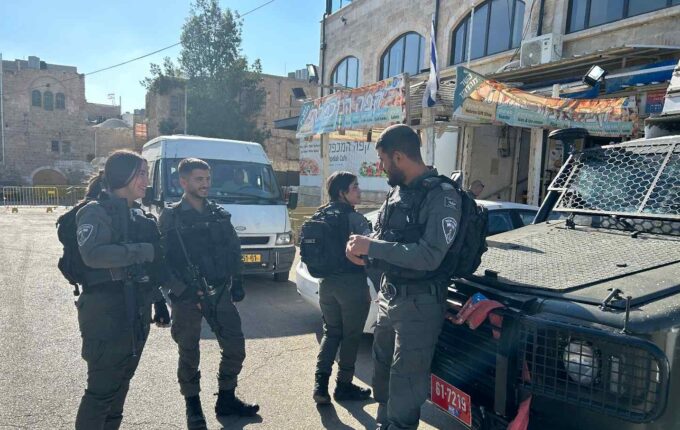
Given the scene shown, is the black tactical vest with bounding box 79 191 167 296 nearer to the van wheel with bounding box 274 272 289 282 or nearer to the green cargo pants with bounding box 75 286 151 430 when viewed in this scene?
the green cargo pants with bounding box 75 286 151 430

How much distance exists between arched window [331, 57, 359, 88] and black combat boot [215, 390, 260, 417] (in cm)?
1636

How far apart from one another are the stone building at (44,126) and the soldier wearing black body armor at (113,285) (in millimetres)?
40737

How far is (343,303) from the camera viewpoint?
10.6ft

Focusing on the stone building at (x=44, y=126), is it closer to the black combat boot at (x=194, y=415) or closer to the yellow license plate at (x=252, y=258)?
the yellow license plate at (x=252, y=258)

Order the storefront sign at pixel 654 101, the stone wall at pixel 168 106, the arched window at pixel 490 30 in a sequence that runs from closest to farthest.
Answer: the storefront sign at pixel 654 101 < the arched window at pixel 490 30 < the stone wall at pixel 168 106

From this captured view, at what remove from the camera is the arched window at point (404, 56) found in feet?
50.1

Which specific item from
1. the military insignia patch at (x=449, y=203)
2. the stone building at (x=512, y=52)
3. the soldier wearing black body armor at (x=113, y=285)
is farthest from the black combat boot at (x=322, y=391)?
the stone building at (x=512, y=52)

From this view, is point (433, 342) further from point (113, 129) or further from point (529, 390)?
point (113, 129)

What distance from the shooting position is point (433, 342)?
7.48 ft

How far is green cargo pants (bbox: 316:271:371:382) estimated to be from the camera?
3229 mm

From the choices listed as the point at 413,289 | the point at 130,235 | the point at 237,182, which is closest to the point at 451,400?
the point at 413,289

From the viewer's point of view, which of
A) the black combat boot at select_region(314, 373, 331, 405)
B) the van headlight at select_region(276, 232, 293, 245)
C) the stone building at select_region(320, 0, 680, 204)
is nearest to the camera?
the black combat boot at select_region(314, 373, 331, 405)

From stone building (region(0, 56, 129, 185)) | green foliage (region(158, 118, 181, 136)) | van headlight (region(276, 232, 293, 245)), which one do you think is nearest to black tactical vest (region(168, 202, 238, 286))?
van headlight (region(276, 232, 293, 245))

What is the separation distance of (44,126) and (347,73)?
31.5 metres
